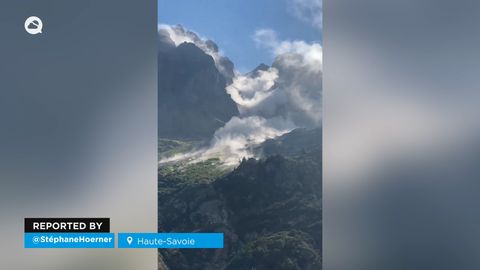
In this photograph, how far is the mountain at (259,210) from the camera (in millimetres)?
2857

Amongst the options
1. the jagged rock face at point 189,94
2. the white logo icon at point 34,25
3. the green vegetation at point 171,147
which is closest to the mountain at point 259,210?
the green vegetation at point 171,147

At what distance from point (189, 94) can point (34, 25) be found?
4.34 ft

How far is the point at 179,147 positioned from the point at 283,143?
824 millimetres

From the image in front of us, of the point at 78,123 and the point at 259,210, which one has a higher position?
the point at 78,123

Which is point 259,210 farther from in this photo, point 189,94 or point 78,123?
point 78,123

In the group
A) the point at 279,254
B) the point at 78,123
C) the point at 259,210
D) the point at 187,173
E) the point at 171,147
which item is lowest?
the point at 279,254

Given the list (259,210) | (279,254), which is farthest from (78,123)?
(279,254)

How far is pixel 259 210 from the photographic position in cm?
288

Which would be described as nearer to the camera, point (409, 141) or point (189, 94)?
point (409, 141)

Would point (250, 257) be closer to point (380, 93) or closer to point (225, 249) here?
point (225, 249)

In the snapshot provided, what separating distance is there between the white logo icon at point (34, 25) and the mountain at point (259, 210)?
1.46m

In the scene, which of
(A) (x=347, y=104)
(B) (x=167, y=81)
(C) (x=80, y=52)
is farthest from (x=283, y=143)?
(C) (x=80, y=52)

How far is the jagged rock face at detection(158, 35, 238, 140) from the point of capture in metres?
2.89

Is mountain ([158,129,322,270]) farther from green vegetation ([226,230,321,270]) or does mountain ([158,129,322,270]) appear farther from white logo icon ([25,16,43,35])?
white logo icon ([25,16,43,35])
